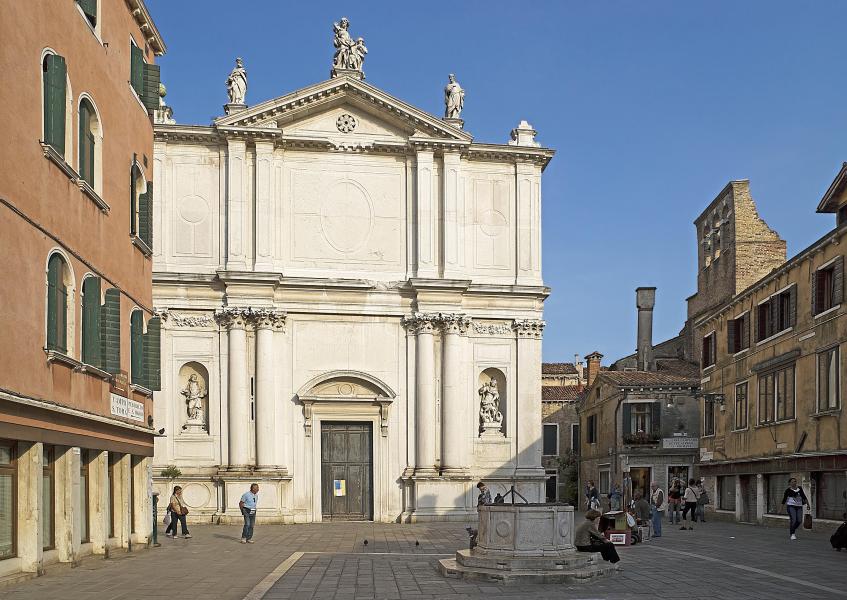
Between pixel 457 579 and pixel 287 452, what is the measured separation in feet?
63.6

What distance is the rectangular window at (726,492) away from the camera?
38750 mm

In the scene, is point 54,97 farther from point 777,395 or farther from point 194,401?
point 777,395

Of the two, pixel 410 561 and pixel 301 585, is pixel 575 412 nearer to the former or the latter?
pixel 410 561

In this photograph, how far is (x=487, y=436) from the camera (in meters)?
38.1

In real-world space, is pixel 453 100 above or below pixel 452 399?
above

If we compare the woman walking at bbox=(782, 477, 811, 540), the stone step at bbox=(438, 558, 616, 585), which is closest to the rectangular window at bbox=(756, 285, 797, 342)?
the woman walking at bbox=(782, 477, 811, 540)

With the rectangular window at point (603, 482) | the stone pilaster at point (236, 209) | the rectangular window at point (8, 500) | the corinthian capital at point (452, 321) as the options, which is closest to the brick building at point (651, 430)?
the rectangular window at point (603, 482)

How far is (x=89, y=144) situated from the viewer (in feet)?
67.7

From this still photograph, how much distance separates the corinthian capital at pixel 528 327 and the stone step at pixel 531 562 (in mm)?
19837

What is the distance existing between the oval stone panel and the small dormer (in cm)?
1516

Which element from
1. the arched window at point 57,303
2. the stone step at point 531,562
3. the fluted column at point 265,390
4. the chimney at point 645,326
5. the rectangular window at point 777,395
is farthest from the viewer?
the chimney at point 645,326

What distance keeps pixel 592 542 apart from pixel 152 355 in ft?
36.4

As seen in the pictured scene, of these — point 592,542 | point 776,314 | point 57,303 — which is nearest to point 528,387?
point 776,314

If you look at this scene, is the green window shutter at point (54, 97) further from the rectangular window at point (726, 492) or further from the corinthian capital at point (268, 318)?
the rectangular window at point (726, 492)
